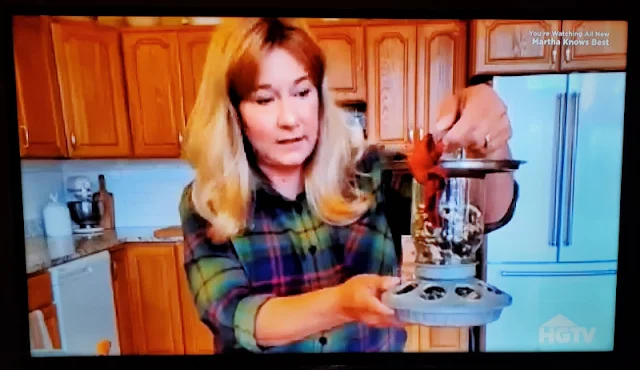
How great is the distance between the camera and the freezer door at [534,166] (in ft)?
5.43

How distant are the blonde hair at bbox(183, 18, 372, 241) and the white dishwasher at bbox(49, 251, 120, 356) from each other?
0.33 meters

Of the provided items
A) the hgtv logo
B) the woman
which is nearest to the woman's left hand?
the woman

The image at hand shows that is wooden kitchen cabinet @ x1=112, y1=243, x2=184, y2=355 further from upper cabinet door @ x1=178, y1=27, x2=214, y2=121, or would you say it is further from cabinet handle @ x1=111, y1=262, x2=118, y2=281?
upper cabinet door @ x1=178, y1=27, x2=214, y2=121

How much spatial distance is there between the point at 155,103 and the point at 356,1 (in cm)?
60

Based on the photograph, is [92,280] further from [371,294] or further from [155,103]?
[371,294]

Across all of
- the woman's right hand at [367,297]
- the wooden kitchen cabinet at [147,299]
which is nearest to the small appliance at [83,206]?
the wooden kitchen cabinet at [147,299]

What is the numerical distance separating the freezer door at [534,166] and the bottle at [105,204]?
1.02 m

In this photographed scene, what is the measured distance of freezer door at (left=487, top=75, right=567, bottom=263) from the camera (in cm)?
165

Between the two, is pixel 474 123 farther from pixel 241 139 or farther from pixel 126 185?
pixel 126 185

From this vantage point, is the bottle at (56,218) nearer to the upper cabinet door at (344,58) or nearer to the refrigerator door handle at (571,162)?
the upper cabinet door at (344,58)

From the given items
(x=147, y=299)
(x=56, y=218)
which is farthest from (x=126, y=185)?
(x=147, y=299)

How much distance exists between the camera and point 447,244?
1.67 metres

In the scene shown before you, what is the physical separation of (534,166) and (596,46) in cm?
36

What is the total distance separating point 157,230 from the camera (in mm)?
1674
